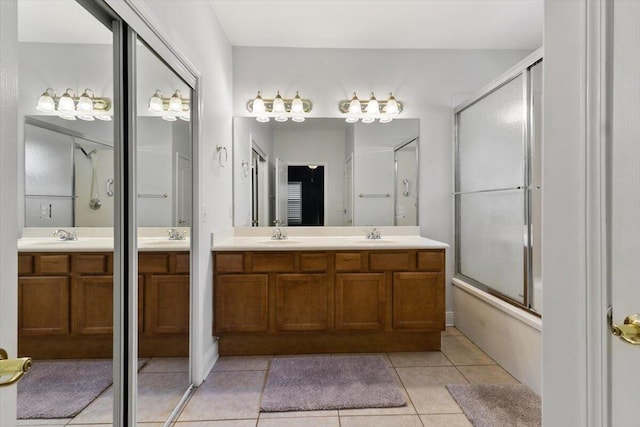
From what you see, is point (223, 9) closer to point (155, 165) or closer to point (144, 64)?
point (144, 64)

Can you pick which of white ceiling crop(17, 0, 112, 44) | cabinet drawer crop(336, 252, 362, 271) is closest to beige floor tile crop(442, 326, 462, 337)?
cabinet drawer crop(336, 252, 362, 271)

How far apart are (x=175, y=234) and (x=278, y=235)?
126 cm

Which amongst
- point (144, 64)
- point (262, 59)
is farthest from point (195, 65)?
point (262, 59)

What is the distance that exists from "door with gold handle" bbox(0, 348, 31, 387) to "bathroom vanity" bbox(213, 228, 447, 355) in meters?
1.90

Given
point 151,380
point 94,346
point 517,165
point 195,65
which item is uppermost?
point 195,65

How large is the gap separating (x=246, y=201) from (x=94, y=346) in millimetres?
1933

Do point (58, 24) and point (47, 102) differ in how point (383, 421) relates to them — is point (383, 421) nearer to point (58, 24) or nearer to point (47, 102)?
point (47, 102)

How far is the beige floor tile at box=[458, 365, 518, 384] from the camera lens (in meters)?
2.15

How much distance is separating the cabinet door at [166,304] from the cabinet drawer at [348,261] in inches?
44.2

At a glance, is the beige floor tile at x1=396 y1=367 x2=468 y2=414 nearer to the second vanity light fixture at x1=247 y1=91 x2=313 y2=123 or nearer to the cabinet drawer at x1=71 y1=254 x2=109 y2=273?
the cabinet drawer at x1=71 y1=254 x2=109 y2=273

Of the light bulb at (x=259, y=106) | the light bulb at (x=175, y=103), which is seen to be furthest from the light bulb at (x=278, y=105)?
Answer: the light bulb at (x=175, y=103)

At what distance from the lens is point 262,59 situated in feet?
9.96

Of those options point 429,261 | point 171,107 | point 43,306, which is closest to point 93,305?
point 43,306

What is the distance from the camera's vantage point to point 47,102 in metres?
0.92
